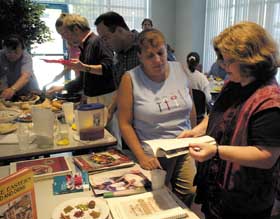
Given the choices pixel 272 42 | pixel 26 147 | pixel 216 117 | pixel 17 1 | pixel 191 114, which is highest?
pixel 17 1

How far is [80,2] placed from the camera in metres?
6.38

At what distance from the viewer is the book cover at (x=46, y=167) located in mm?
1330

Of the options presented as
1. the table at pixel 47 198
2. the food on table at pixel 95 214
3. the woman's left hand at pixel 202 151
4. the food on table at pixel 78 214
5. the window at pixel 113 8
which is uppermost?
the window at pixel 113 8

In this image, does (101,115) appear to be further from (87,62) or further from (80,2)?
(80,2)

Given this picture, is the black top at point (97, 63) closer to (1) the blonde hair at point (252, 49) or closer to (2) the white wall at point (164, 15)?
(1) the blonde hair at point (252, 49)

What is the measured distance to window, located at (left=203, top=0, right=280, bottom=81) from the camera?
488 centimetres

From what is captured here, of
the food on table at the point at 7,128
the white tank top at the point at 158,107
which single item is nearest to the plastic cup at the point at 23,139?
the food on table at the point at 7,128

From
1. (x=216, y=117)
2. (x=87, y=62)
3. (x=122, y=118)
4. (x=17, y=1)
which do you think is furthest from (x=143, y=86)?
(x=17, y=1)

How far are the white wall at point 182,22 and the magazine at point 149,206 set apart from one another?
18.2ft

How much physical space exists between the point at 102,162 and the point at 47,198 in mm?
346

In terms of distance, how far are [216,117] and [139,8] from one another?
20.2 feet

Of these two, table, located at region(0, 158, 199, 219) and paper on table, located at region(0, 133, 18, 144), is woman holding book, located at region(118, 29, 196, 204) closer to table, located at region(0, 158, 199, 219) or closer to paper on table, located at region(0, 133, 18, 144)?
table, located at region(0, 158, 199, 219)

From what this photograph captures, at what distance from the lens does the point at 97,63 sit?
8.05 feet

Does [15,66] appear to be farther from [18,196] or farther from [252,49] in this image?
[252,49]
